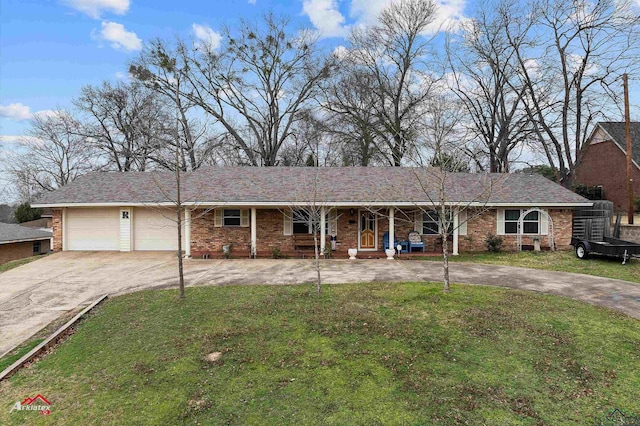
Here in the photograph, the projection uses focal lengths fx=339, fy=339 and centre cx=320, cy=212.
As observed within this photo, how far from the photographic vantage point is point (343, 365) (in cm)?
477

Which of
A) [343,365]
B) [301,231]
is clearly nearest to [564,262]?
[301,231]

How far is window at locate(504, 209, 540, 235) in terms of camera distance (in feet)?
49.7

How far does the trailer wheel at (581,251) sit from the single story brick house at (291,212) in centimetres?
210

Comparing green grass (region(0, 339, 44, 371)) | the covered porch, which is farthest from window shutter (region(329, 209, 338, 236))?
green grass (region(0, 339, 44, 371))

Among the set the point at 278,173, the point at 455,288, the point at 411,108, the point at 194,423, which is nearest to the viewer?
the point at 194,423

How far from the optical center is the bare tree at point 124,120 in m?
28.1

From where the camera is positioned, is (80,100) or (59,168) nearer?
(80,100)

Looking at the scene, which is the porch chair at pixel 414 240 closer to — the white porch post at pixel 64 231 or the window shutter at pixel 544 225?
the window shutter at pixel 544 225

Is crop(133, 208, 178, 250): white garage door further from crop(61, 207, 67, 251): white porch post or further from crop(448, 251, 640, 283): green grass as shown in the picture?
crop(448, 251, 640, 283): green grass

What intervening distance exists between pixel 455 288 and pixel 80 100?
31.7m

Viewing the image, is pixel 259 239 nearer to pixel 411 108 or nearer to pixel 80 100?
pixel 411 108

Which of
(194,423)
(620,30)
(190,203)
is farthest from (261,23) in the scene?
(194,423)

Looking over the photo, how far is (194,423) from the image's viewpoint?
11.9ft

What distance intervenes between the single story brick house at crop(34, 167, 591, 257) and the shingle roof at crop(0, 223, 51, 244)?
230 inches
